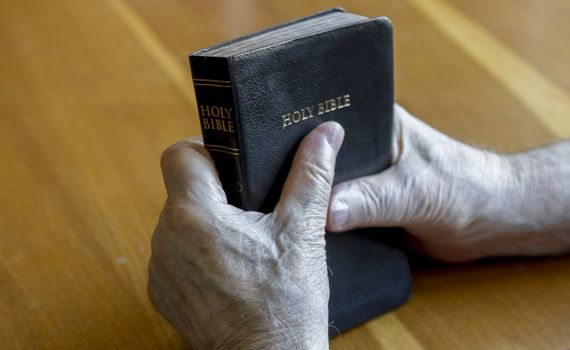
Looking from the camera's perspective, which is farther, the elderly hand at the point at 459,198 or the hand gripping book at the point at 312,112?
the elderly hand at the point at 459,198

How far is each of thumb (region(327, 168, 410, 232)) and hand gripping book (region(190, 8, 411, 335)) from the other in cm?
2

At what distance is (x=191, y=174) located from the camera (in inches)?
34.9

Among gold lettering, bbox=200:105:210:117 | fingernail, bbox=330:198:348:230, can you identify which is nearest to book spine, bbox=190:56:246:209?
gold lettering, bbox=200:105:210:117

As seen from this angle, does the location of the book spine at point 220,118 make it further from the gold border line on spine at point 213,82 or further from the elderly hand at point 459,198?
the elderly hand at point 459,198

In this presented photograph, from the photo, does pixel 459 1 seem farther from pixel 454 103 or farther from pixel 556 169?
pixel 556 169

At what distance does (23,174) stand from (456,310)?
0.64 meters

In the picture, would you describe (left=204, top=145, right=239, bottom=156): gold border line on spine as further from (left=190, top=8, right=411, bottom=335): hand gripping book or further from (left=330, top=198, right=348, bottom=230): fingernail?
(left=330, top=198, right=348, bottom=230): fingernail

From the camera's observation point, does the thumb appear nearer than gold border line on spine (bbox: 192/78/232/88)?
No

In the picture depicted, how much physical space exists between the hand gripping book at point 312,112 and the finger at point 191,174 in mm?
16

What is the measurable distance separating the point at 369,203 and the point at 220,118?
211 millimetres

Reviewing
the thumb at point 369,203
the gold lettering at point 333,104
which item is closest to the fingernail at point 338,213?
the thumb at point 369,203

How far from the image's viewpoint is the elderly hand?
38.7 inches

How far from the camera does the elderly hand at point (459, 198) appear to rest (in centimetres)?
98

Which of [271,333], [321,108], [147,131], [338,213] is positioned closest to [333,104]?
[321,108]
